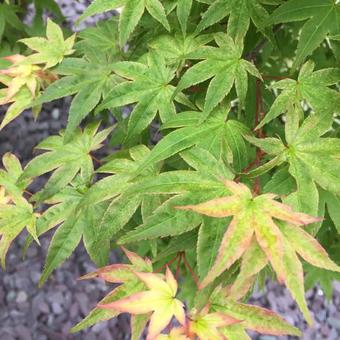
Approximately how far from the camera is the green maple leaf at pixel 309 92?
108 centimetres

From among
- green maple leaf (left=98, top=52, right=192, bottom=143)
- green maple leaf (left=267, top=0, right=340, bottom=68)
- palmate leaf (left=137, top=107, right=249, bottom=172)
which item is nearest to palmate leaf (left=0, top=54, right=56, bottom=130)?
green maple leaf (left=98, top=52, right=192, bottom=143)

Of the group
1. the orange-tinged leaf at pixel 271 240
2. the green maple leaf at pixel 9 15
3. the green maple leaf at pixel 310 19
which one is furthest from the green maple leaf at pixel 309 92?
the green maple leaf at pixel 9 15

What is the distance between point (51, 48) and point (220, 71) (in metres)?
0.42

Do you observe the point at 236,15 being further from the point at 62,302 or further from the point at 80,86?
the point at 62,302

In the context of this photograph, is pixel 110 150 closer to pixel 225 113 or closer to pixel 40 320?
pixel 40 320

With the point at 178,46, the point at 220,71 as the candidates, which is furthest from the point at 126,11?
the point at 220,71

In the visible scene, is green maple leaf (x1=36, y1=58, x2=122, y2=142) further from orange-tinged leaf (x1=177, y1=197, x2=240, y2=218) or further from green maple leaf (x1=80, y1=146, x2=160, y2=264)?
orange-tinged leaf (x1=177, y1=197, x2=240, y2=218)

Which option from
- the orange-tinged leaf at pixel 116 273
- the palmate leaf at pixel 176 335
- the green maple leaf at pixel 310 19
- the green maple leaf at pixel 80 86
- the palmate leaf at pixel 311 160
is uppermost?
the green maple leaf at pixel 310 19

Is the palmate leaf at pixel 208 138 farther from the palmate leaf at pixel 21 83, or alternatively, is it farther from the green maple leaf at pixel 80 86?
the palmate leaf at pixel 21 83

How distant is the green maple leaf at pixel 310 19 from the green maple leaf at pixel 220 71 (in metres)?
0.09

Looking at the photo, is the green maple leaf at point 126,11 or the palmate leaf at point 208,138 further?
the green maple leaf at point 126,11

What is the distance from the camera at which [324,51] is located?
160 cm

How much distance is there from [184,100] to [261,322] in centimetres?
48

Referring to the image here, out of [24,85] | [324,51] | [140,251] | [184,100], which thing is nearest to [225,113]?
[184,100]
